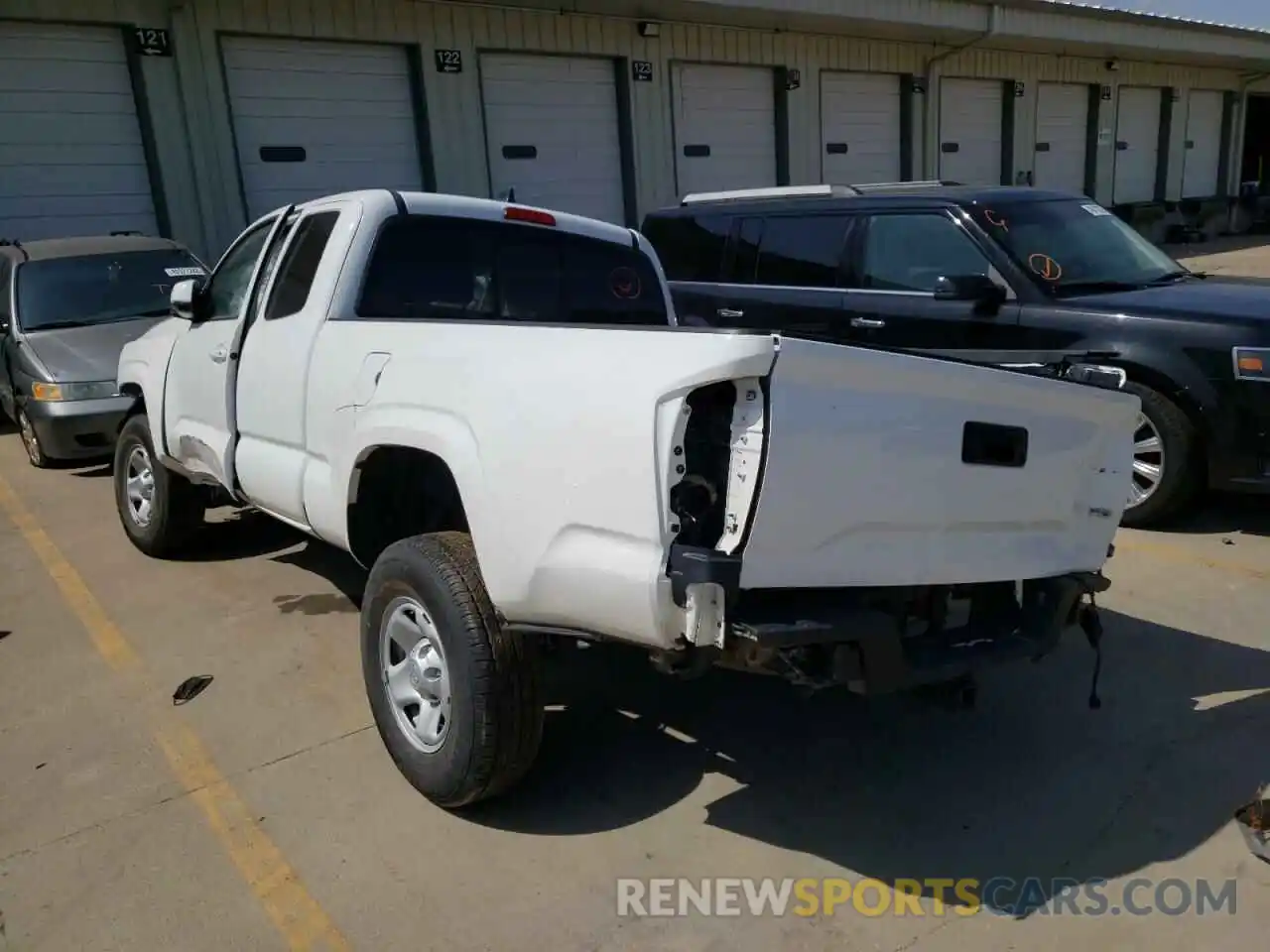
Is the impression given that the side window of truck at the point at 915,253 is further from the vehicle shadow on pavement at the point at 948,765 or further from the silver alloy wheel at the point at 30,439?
the silver alloy wheel at the point at 30,439

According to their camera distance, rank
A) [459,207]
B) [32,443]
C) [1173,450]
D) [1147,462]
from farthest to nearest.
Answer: [32,443], [1147,462], [1173,450], [459,207]

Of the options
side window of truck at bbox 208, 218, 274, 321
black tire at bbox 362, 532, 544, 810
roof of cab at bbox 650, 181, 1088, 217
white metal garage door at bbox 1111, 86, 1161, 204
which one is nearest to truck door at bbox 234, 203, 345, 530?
side window of truck at bbox 208, 218, 274, 321

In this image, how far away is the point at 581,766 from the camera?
3.52m

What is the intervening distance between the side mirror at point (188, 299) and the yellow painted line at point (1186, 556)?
16.7 feet

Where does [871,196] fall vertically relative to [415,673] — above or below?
above

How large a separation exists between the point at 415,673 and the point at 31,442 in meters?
6.77

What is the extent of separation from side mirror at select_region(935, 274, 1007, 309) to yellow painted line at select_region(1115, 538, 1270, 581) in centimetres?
160

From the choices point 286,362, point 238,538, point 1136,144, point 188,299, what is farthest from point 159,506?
point 1136,144

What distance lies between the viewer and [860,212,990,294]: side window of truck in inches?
252

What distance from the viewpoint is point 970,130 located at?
2152 cm

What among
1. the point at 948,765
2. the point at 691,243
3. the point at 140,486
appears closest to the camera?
the point at 948,765

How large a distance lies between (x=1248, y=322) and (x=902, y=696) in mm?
3139

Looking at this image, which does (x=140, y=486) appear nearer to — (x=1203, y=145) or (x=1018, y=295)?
(x=1018, y=295)

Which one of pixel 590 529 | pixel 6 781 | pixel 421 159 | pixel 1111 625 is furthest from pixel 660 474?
pixel 421 159
